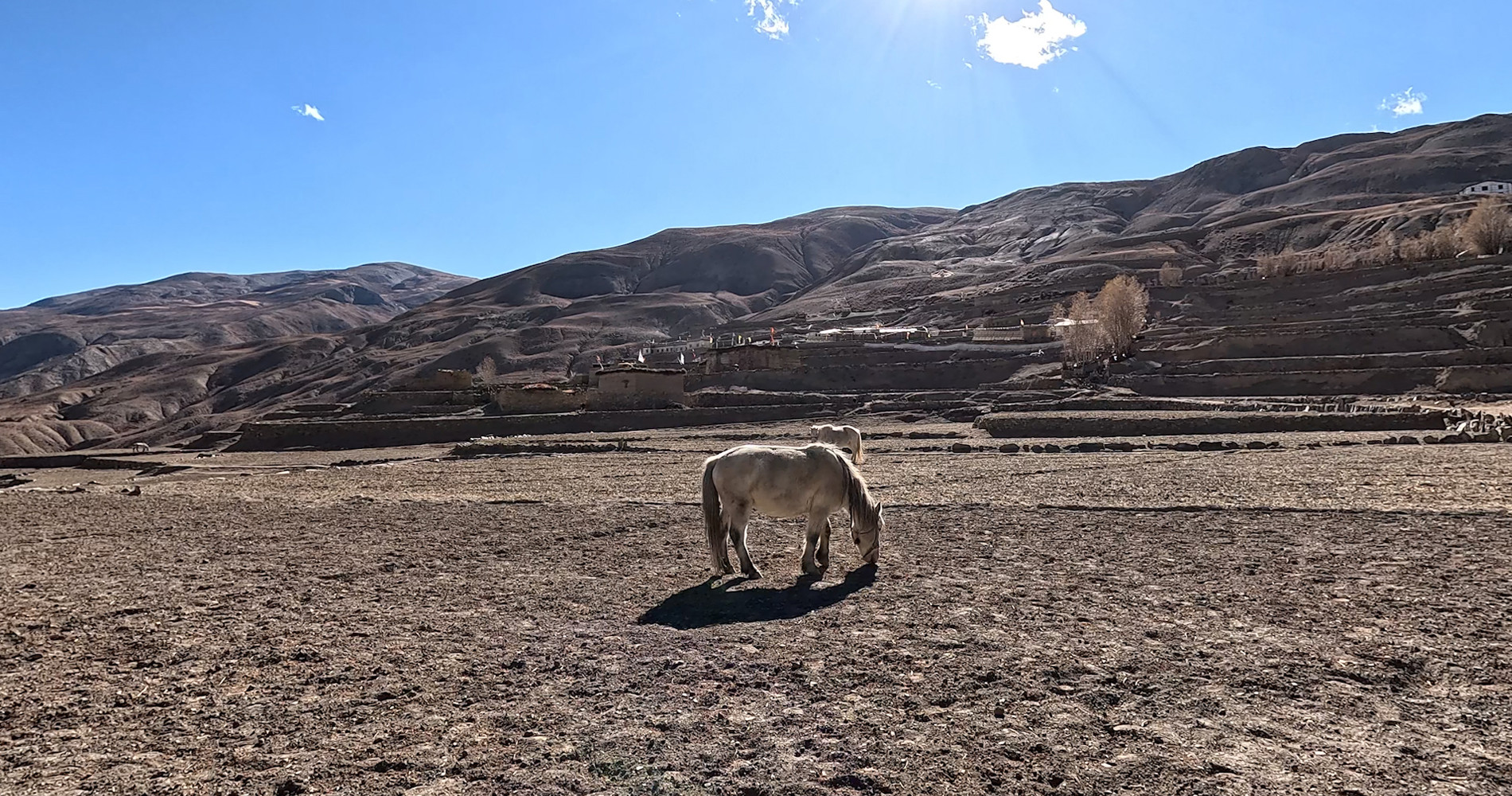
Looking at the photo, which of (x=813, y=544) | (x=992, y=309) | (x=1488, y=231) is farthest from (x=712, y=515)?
(x=992, y=309)

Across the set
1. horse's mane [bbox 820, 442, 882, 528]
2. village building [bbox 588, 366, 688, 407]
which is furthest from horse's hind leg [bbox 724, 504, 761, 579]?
village building [bbox 588, 366, 688, 407]

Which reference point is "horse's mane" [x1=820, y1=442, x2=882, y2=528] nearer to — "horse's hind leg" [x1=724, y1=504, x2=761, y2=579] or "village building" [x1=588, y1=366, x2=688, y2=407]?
"horse's hind leg" [x1=724, y1=504, x2=761, y2=579]

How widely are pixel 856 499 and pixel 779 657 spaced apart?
11.4 ft

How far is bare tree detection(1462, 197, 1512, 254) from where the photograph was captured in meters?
73.6

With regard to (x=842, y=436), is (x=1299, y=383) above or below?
below

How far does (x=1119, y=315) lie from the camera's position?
200 feet

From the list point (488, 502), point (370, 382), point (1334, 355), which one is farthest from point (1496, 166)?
point (488, 502)

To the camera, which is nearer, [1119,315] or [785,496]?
Answer: [785,496]

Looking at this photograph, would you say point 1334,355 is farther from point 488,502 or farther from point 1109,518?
point 488,502

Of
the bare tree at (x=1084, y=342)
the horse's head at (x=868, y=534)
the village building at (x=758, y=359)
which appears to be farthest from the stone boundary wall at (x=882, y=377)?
the horse's head at (x=868, y=534)

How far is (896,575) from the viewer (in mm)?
9633

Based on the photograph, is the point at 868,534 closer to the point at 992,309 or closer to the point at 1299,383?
the point at 1299,383

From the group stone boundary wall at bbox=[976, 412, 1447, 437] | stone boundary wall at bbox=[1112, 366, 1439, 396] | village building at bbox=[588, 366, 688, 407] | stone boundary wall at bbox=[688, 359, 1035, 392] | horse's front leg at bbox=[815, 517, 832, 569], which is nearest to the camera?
horse's front leg at bbox=[815, 517, 832, 569]

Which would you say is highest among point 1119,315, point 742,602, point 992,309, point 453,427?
point 992,309
